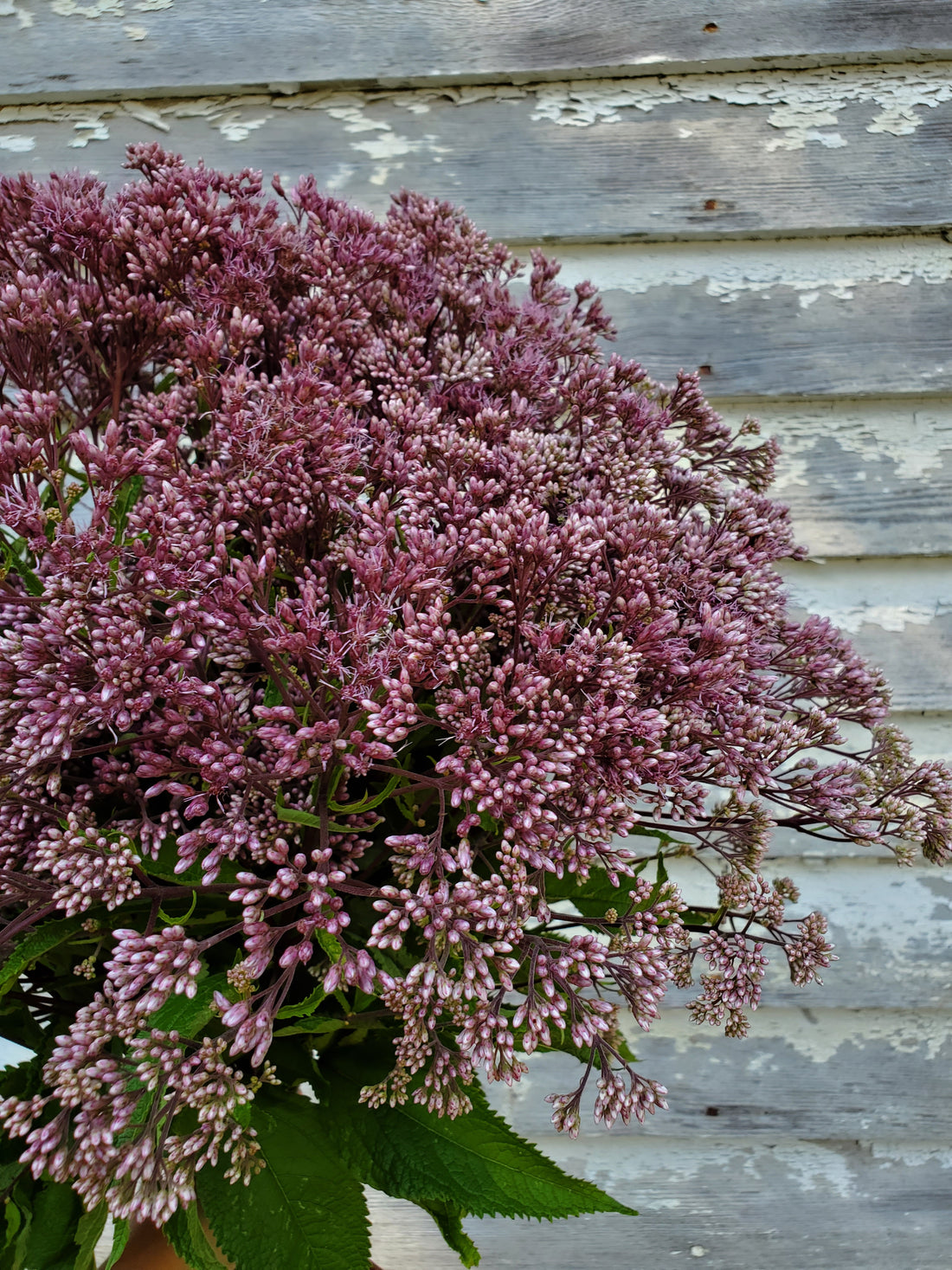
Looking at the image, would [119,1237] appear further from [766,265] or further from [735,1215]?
[766,265]

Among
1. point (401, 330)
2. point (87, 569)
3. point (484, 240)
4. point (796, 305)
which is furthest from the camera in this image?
point (796, 305)

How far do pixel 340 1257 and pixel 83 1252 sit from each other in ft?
0.44

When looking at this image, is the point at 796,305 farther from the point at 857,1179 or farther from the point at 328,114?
the point at 857,1179

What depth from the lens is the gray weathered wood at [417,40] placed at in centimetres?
99

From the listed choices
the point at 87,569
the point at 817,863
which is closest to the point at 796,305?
the point at 817,863

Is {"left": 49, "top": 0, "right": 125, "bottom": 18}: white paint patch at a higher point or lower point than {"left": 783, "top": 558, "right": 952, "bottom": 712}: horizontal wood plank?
higher

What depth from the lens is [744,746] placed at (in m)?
0.43

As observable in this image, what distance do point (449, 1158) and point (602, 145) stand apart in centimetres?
103

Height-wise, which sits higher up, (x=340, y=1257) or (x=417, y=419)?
(x=417, y=419)

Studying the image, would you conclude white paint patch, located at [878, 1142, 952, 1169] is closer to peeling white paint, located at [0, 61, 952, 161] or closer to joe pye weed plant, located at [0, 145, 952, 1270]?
joe pye weed plant, located at [0, 145, 952, 1270]

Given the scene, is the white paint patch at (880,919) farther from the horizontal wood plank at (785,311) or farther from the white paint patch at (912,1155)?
the horizontal wood plank at (785,311)

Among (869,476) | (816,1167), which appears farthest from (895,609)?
(816,1167)

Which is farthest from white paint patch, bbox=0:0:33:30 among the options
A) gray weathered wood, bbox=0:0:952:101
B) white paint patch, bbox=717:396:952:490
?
white paint patch, bbox=717:396:952:490

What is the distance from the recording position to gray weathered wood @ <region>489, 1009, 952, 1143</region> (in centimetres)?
107
